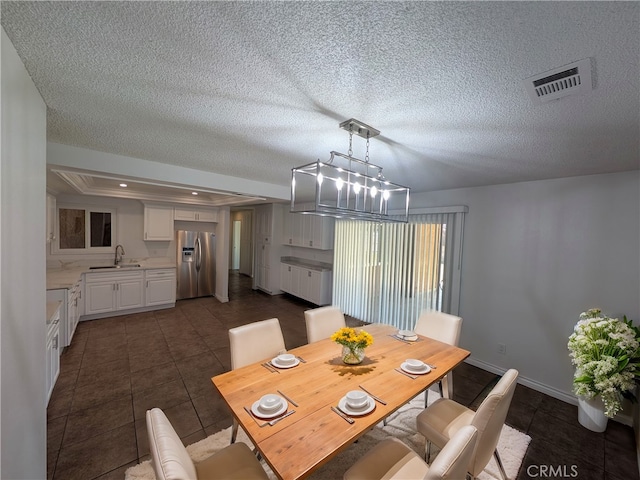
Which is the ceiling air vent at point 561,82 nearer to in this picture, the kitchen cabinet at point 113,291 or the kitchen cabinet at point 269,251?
the kitchen cabinet at point 269,251

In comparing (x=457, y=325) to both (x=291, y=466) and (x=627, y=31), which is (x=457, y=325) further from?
(x=627, y=31)

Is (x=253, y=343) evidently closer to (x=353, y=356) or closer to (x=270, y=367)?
(x=270, y=367)

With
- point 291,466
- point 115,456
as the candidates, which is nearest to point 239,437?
point 115,456

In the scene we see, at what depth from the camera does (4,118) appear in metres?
1.01

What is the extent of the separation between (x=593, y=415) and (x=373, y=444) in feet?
6.60

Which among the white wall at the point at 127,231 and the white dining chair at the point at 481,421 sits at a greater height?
the white wall at the point at 127,231

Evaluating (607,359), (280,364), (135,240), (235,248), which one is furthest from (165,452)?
(235,248)

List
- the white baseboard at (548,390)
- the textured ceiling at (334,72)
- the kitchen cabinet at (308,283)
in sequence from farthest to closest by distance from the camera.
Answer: the kitchen cabinet at (308,283)
the white baseboard at (548,390)
the textured ceiling at (334,72)

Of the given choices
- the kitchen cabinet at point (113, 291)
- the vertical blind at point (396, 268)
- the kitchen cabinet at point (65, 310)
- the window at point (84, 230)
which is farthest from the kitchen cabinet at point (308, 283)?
the kitchen cabinet at point (65, 310)

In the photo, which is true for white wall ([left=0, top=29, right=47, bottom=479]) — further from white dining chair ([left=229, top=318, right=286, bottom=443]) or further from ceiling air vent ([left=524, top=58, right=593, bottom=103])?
ceiling air vent ([left=524, top=58, right=593, bottom=103])

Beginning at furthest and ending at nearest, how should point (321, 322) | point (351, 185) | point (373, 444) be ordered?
1. point (321, 322)
2. point (351, 185)
3. point (373, 444)

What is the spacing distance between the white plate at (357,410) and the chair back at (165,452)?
2.51 feet

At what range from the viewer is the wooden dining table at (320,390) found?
121cm

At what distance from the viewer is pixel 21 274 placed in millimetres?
1194
